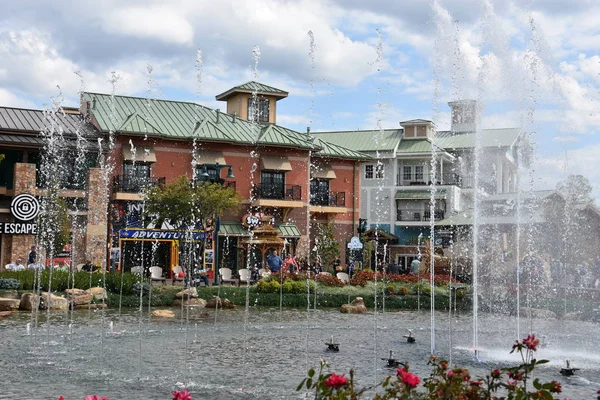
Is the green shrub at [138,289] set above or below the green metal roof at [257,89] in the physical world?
below

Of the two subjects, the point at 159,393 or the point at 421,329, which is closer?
the point at 159,393

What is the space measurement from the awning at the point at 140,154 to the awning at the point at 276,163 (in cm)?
690

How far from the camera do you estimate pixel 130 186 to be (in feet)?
139

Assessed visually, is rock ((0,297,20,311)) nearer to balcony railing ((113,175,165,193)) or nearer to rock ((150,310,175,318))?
rock ((150,310,175,318))

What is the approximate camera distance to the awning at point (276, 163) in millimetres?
46562

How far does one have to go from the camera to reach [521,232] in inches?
1512

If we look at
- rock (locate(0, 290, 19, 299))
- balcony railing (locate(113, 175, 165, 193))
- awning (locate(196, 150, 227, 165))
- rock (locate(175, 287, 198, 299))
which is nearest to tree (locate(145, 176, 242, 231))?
balcony railing (locate(113, 175, 165, 193))

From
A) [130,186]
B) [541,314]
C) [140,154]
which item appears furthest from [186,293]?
[140,154]

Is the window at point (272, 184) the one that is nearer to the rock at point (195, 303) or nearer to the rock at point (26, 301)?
the rock at point (195, 303)

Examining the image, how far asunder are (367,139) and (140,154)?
25.4 metres

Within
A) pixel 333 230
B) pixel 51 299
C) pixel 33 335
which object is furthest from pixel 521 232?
pixel 33 335

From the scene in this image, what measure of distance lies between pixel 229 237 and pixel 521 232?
16900 mm

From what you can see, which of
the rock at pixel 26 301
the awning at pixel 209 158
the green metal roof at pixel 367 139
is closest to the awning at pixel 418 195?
the green metal roof at pixel 367 139

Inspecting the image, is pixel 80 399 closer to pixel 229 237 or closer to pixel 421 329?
pixel 421 329
